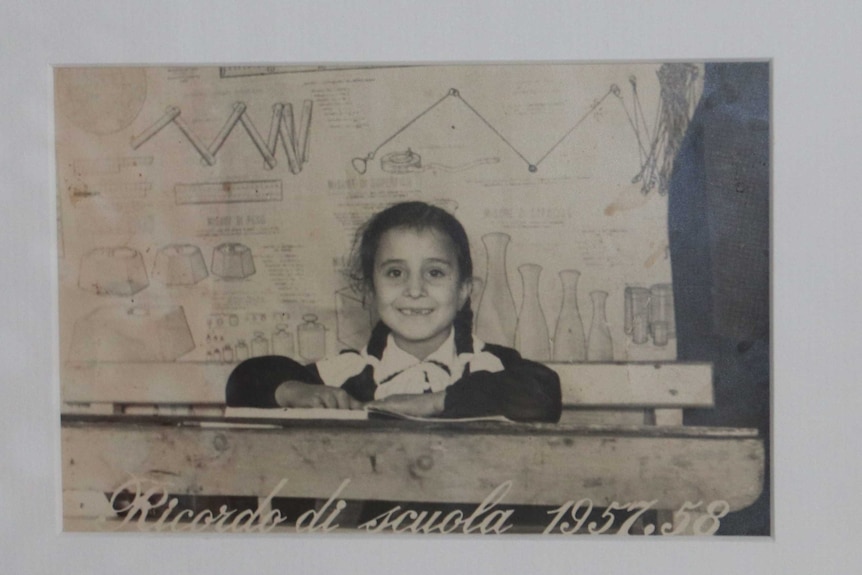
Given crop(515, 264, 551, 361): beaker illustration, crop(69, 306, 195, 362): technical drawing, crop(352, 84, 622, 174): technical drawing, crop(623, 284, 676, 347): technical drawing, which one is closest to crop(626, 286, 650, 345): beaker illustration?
crop(623, 284, 676, 347): technical drawing

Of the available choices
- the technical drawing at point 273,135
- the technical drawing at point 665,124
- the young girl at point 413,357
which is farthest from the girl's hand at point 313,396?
the technical drawing at point 665,124

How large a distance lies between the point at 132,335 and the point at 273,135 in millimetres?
403

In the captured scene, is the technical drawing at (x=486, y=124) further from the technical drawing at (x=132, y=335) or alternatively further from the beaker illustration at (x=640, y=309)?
the technical drawing at (x=132, y=335)

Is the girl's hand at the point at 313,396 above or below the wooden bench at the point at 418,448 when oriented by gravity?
above

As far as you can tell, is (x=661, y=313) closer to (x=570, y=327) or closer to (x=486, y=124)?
(x=570, y=327)

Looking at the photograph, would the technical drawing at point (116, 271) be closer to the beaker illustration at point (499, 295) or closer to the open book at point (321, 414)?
the open book at point (321, 414)

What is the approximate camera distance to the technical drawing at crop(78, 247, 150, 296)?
1400mm

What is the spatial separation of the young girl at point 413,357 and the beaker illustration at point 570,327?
45mm

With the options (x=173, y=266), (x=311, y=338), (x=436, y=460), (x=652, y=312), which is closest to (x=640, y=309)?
(x=652, y=312)

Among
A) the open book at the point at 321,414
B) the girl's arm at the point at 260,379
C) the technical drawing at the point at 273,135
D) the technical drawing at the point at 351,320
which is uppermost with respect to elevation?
the technical drawing at the point at 273,135

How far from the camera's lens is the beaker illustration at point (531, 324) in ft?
4.52

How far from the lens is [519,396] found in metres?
1.38

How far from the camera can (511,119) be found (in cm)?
137

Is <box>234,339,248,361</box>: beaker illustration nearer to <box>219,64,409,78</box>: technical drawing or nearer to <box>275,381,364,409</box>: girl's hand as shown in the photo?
<box>275,381,364,409</box>: girl's hand
